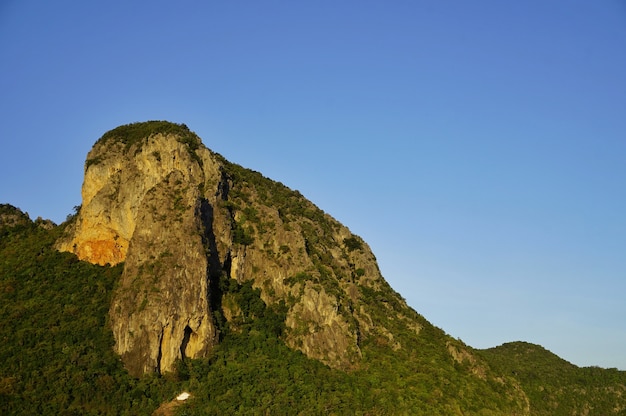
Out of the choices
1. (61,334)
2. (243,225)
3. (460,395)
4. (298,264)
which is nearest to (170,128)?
(243,225)

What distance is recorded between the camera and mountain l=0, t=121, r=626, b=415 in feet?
243

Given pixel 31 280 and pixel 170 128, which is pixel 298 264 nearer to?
pixel 170 128

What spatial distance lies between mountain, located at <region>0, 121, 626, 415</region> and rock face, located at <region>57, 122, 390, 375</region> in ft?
0.66

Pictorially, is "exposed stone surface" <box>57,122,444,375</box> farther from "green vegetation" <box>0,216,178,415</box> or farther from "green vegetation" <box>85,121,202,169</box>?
"green vegetation" <box>0,216,178,415</box>

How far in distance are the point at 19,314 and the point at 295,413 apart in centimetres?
3643

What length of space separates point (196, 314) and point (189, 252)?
811cm

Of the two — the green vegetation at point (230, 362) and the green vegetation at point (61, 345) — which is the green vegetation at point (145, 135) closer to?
the green vegetation at point (230, 362)

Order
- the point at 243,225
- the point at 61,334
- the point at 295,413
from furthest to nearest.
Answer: the point at 243,225 → the point at 61,334 → the point at 295,413

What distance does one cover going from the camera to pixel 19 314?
3157 inches

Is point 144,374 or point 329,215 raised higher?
point 329,215

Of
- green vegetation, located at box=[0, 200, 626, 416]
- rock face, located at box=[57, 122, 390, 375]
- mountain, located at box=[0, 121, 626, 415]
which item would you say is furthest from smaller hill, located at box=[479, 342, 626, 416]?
rock face, located at box=[57, 122, 390, 375]

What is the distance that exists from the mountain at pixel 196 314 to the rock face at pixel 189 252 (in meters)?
0.20

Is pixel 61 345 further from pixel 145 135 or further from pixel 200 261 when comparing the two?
pixel 145 135

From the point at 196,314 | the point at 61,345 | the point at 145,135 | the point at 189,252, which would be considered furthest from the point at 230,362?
the point at 145,135
